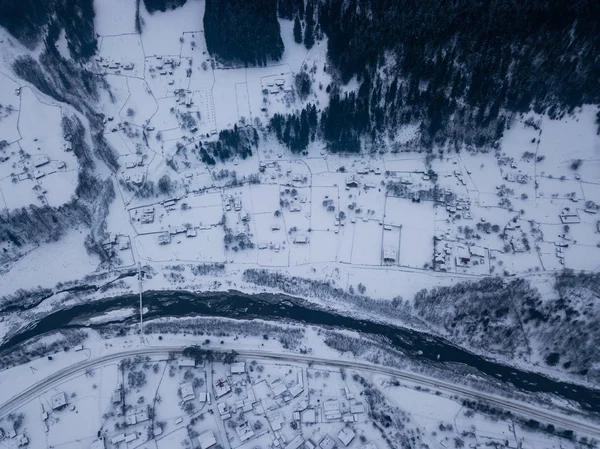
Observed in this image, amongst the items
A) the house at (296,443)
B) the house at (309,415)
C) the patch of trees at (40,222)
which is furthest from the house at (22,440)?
the house at (309,415)

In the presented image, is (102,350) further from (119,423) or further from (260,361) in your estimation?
(260,361)

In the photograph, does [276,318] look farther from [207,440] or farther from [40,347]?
[40,347]

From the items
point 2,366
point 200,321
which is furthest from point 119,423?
point 2,366

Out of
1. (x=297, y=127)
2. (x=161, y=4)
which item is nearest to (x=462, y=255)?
(x=297, y=127)

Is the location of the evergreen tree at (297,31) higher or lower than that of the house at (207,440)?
higher

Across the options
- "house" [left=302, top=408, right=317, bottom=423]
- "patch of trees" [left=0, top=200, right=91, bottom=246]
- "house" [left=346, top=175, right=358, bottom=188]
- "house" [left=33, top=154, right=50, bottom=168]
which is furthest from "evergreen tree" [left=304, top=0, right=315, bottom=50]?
"house" [left=302, top=408, right=317, bottom=423]

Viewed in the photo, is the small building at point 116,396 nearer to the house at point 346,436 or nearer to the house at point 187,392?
the house at point 187,392

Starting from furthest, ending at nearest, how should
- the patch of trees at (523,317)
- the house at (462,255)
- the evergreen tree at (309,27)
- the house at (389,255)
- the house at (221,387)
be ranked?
the evergreen tree at (309,27) → the house at (389,255) → the house at (462,255) → the patch of trees at (523,317) → the house at (221,387)
